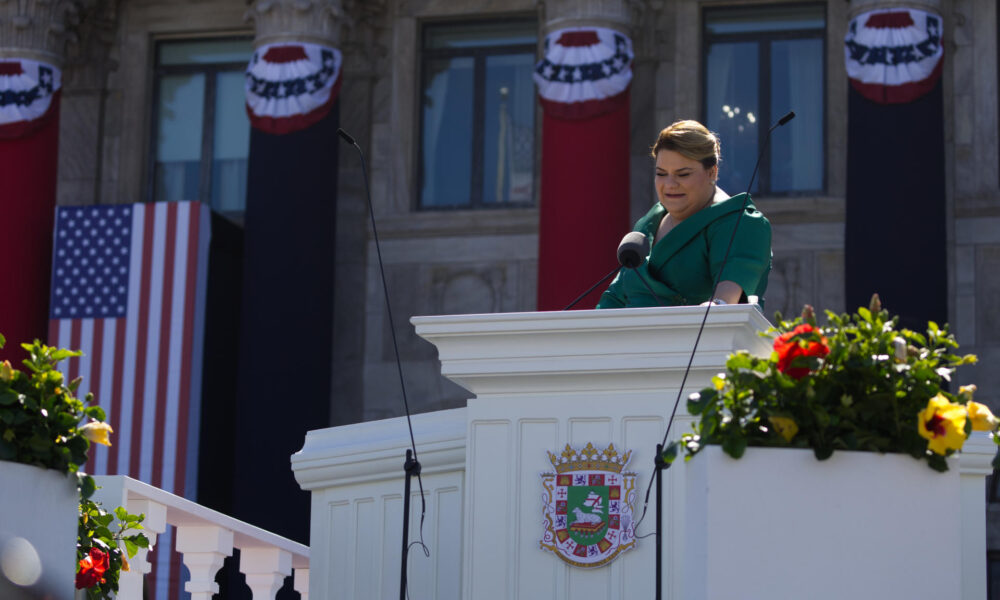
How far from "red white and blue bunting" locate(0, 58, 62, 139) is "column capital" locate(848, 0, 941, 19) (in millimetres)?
A: 7913

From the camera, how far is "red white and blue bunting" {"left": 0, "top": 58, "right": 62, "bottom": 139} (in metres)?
17.0

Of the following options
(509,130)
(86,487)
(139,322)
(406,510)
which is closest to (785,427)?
(406,510)

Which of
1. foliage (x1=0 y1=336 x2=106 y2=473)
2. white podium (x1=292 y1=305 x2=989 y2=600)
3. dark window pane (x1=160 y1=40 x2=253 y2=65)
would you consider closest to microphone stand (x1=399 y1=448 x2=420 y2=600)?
white podium (x1=292 y1=305 x2=989 y2=600)

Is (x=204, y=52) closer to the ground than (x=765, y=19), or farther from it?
closer to the ground

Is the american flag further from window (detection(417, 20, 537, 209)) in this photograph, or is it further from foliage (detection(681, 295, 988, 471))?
foliage (detection(681, 295, 988, 471))

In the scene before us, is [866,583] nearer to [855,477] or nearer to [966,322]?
[855,477]

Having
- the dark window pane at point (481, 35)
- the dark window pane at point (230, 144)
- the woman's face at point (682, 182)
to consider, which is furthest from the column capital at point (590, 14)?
the woman's face at point (682, 182)

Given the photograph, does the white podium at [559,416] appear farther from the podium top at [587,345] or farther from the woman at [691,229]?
the woman at [691,229]

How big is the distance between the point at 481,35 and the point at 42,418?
13.7 meters

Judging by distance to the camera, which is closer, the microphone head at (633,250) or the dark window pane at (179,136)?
the microphone head at (633,250)

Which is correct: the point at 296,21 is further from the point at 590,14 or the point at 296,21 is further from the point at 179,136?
the point at 590,14

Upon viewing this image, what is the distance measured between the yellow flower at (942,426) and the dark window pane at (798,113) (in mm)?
12722

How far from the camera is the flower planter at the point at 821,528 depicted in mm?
4348

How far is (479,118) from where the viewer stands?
18.0 m
